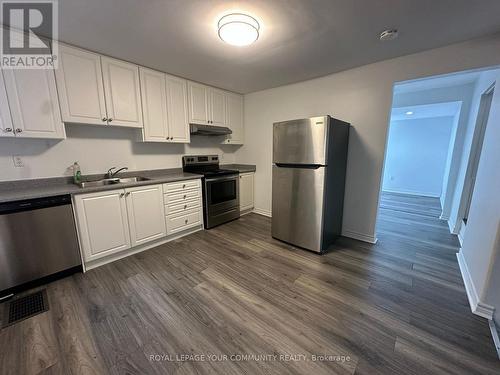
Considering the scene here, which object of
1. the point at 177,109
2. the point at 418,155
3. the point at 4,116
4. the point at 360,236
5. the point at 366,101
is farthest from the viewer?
the point at 418,155

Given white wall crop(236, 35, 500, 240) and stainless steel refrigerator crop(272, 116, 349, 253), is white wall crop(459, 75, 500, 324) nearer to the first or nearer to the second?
white wall crop(236, 35, 500, 240)

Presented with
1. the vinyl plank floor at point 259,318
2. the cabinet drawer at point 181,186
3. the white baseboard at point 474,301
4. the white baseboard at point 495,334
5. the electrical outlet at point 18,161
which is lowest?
the vinyl plank floor at point 259,318

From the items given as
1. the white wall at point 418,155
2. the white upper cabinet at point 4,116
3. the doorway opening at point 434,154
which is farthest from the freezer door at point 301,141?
the white wall at point 418,155

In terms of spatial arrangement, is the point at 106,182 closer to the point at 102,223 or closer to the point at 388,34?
the point at 102,223

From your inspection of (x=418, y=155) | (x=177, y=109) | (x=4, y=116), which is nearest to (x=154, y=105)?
(x=177, y=109)

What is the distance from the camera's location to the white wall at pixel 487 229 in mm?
1551

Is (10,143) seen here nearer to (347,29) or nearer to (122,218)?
(122,218)

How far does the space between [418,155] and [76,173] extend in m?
8.13

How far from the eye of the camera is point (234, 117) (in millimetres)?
4008

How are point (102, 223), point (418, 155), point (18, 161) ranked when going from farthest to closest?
1. point (418, 155)
2. point (102, 223)
3. point (18, 161)

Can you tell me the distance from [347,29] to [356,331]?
2.60 m

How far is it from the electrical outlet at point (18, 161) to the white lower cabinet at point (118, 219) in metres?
0.75

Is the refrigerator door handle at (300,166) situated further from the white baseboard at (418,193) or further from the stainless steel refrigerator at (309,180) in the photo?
the white baseboard at (418,193)

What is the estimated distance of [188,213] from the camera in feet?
10.2
